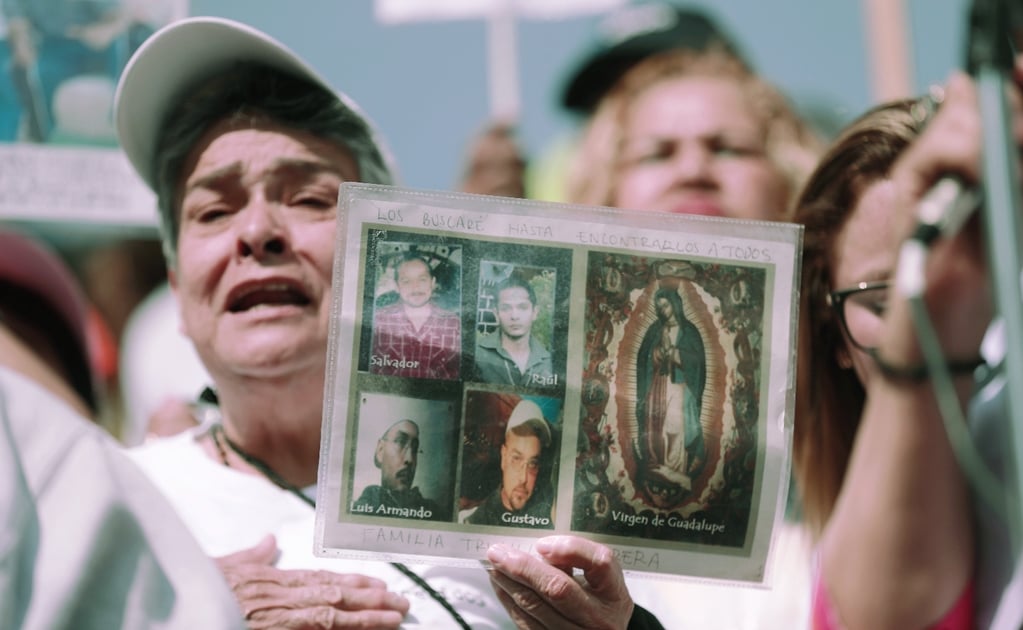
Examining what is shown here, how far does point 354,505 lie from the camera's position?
1.29 meters

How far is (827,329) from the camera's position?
1.66 m

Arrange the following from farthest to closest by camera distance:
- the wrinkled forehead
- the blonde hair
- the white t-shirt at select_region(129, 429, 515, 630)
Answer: the blonde hair
the wrinkled forehead
the white t-shirt at select_region(129, 429, 515, 630)

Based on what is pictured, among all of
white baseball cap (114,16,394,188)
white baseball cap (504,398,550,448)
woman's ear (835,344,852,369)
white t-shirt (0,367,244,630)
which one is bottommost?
white t-shirt (0,367,244,630)

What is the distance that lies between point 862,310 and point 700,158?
0.81 m

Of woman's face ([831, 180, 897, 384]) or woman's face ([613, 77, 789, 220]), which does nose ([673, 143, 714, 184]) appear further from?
woman's face ([831, 180, 897, 384])

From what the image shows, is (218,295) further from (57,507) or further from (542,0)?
(542,0)

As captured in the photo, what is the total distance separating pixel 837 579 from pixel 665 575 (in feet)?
0.77

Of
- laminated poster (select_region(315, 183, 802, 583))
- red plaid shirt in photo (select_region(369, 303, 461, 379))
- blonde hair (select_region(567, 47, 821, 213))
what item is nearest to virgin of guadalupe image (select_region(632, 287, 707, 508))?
laminated poster (select_region(315, 183, 802, 583))

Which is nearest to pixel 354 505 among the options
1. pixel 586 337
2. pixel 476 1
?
pixel 586 337

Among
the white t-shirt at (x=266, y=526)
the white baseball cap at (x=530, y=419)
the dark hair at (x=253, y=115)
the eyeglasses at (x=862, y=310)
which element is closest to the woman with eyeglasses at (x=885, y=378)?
the eyeglasses at (x=862, y=310)

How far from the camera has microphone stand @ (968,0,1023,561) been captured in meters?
1.00

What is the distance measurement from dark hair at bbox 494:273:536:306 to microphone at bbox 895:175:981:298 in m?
0.40

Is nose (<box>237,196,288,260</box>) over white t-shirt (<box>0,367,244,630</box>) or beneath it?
over

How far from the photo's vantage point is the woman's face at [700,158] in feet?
7.36
